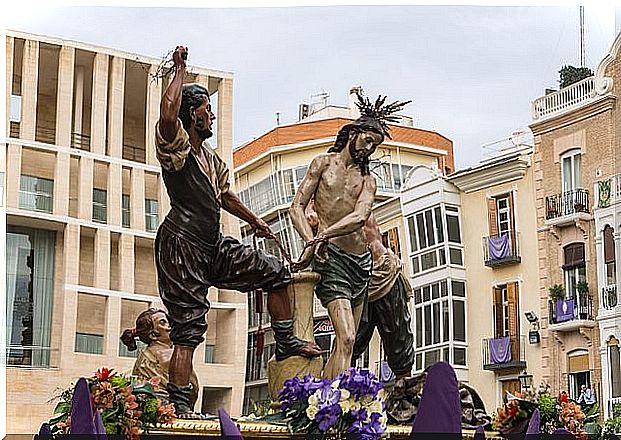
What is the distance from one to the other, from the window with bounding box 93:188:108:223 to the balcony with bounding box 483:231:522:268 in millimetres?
1393

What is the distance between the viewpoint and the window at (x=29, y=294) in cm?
337

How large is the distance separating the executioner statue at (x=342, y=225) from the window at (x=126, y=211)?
579 millimetres

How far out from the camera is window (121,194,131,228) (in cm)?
344

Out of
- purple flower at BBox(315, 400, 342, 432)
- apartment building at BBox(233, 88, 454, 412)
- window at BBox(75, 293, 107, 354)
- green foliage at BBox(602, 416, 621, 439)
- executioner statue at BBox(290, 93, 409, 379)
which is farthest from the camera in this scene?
green foliage at BBox(602, 416, 621, 439)

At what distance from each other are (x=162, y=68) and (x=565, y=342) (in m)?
1.82

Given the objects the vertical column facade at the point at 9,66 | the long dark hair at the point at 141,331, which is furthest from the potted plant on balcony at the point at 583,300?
the vertical column facade at the point at 9,66

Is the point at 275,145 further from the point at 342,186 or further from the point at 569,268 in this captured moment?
the point at 569,268

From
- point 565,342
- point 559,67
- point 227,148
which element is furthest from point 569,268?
point 227,148

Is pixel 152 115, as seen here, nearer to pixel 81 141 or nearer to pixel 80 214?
pixel 81 141

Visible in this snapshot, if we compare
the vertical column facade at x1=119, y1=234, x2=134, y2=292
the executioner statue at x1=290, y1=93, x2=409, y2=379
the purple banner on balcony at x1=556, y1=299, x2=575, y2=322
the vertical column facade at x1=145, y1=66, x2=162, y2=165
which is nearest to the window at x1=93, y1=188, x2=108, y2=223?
the vertical column facade at x1=119, y1=234, x2=134, y2=292

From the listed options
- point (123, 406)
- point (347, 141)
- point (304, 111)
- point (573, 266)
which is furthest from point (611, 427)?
point (123, 406)

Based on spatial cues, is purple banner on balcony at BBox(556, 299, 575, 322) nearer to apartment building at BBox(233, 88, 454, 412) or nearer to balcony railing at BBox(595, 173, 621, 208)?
balcony railing at BBox(595, 173, 621, 208)

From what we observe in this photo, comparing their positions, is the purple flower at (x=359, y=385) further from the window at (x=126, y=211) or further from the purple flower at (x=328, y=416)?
the window at (x=126, y=211)

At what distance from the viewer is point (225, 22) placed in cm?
365
